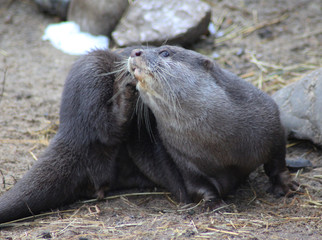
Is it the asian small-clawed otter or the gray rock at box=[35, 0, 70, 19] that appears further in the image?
the gray rock at box=[35, 0, 70, 19]

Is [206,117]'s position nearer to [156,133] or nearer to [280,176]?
[156,133]

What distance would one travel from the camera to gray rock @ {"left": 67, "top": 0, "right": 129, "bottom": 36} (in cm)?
560

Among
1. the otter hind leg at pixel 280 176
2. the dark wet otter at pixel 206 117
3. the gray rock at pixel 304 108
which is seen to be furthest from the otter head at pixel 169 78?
the gray rock at pixel 304 108

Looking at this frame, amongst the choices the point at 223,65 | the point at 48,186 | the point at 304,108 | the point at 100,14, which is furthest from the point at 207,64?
the point at 100,14

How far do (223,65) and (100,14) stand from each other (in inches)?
62.9

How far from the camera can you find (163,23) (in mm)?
5246

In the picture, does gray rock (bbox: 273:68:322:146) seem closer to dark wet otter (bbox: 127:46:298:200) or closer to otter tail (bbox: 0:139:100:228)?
dark wet otter (bbox: 127:46:298:200)

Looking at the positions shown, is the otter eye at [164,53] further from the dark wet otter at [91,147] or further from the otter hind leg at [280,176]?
the otter hind leg at [280,176]

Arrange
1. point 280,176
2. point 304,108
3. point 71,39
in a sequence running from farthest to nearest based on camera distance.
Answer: point 71,39 → point 304,108 → point 280,176

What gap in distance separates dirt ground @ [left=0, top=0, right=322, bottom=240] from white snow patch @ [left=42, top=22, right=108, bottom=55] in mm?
116

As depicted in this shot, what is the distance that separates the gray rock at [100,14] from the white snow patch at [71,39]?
9cm

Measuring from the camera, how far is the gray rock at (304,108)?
359 cm

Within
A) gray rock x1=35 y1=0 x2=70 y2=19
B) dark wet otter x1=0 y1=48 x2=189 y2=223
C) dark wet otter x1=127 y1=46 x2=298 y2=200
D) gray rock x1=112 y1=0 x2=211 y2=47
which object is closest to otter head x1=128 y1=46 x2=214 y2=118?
dark wet otter x1=127 y1=46 x2=298 y2=200

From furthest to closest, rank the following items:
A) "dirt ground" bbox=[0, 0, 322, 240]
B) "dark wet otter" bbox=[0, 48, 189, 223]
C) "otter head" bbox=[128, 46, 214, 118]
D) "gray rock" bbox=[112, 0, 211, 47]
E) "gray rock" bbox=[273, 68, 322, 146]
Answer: "gray rock" bbox=[112, 0, 211, 47], "gray rock" bbox=[273, 68, 322, 146], "dark wet otter" bbox=[0, 48, 189, 223], "otter head" bbox=[128, 46, 214, 118], "dirt ground" bbox=[0, 0, 322, 240]
